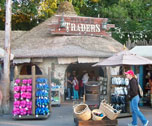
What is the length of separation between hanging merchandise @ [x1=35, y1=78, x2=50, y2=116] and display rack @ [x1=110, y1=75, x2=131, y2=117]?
2389 mm

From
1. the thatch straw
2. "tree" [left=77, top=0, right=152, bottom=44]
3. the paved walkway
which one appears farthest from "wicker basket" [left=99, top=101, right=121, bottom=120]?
"tree" [left=77, top=0, right=152, bottom=44]

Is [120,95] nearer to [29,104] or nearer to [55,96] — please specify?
[29,104]

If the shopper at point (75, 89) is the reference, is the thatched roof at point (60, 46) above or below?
above

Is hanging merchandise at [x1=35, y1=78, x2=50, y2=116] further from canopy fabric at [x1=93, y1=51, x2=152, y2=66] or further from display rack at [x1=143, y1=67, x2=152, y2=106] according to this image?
display rack at [x1=143, y1=67, x2=152, y2=106]

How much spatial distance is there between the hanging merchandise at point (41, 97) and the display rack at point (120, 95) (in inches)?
94.1

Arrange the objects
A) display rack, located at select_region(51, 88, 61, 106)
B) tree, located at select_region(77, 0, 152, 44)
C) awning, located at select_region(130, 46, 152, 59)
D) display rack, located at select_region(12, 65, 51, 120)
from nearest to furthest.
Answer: display rack, located at select_region(12, 65, 51, 120) < awning, located at select_region(130, 46, 152, 59) < display rack, located at select_region(51, 88, 61, 106) < tree, located at select_region(77, 0, 152, 44)

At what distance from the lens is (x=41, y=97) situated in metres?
11.2

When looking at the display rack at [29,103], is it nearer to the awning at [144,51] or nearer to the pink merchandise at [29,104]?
the pink merchandise at [29,104]

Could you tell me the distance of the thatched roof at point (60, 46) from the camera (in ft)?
54.5

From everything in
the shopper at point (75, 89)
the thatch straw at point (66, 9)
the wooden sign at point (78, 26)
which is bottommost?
the shopper at point (75, 89)

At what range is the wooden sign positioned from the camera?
18.0 metres

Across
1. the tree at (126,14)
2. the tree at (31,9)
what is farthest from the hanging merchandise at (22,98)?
the tree at (126,14)

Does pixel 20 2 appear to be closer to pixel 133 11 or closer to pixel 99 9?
pixel 99 9

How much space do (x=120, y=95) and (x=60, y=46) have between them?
6.44 metres
